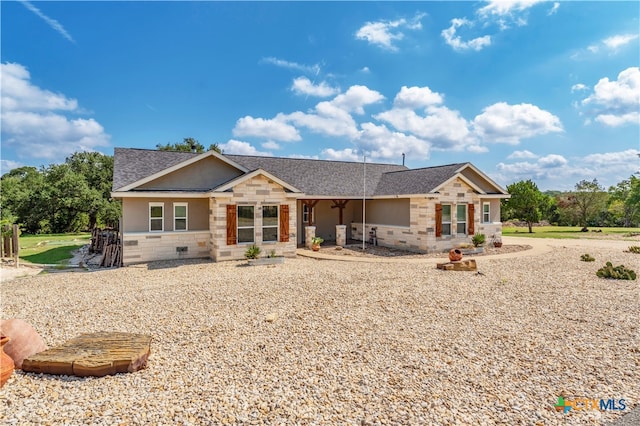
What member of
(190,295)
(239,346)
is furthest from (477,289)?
(190,295)

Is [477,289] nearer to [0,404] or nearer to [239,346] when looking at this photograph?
[239,346]

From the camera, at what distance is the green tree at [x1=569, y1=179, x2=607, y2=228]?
3347 cm

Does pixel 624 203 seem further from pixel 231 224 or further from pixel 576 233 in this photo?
pixel 231 224

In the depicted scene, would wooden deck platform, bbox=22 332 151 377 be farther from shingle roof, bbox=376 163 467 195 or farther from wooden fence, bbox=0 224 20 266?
shingle roof, bbox=376 163 467 195

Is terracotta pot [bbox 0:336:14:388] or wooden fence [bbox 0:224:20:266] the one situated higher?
wooden fence [bbox 0:224:20:266]

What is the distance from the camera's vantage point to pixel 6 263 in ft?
46.6

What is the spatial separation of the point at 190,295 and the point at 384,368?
6.12 meters

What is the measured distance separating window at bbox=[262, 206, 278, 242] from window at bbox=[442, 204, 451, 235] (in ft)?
29.2

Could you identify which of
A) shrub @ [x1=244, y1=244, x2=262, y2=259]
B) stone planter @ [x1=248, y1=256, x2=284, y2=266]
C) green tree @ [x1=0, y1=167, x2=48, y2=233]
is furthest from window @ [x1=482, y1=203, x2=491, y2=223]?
green tree @ [x1=0, y1=167, x2=48, y2=233]

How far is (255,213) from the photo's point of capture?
15.4 metres

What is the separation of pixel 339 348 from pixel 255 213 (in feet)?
34.1

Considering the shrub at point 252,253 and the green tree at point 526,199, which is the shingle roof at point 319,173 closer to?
the shrub at point 252,253

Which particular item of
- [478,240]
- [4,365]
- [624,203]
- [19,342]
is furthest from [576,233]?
[4,365]

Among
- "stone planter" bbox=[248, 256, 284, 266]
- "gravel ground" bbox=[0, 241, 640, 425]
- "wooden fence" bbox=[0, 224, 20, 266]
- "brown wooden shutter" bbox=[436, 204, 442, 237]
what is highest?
"brown wooden shutter" bbox=[436, 204, 442, 237]
